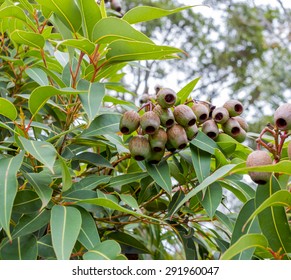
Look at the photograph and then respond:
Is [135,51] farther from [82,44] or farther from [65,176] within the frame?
[65,176]

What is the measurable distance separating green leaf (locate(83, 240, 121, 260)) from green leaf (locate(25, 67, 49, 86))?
17.2 inches

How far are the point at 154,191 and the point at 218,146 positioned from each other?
7.0 inches

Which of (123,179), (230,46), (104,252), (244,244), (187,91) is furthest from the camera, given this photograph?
(230,46)

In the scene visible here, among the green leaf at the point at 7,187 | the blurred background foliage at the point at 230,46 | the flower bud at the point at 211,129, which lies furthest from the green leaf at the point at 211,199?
the blurred background foliage at the point at 230,46

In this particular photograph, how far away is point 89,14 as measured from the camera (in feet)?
3.24

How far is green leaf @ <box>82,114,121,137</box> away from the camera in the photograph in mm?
1034

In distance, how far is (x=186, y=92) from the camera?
1168 millimetres

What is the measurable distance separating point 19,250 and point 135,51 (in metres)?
0.42

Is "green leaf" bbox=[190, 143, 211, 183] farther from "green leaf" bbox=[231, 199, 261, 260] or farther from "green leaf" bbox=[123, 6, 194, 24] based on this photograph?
"green leaf" bbox=[123, 6, 194, 24]

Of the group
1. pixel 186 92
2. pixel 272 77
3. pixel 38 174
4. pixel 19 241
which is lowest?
pixel 272 77

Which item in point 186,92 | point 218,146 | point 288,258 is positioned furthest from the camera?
point 186,92

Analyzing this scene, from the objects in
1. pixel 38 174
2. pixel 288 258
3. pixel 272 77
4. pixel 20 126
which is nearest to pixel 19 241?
pixel 38 174

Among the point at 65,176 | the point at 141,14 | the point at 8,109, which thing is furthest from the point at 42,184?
the point at 141,14

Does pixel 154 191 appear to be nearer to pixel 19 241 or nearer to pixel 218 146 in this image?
pixel 218 146
